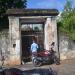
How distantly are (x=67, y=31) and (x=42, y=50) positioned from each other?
2.02m

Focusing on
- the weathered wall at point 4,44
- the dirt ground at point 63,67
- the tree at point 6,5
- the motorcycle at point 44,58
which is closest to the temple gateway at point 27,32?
the weathered wall at point 4,44

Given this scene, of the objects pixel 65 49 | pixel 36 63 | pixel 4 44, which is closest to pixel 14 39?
pixel 4 44

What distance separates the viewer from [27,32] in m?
23.1

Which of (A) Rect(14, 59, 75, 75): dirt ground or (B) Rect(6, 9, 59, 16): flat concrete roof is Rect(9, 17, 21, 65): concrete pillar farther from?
(A) Rect(14, 59, 75, 75): dirt ground

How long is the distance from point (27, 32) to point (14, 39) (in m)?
1.19

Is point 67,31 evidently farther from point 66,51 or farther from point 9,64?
point 9,64

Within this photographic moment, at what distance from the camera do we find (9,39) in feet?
73.7

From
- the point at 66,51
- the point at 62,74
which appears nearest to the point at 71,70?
the point at 62,74

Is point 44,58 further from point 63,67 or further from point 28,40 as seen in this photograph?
point 28,40

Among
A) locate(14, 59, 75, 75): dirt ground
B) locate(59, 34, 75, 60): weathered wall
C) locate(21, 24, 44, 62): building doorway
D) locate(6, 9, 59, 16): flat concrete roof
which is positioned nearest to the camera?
locate(14, 59, 75, 75): dirt ground

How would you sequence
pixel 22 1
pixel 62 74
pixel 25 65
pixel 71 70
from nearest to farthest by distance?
pixel 62 74 → pixel 71 70 → pixel 25 65 → pixel 22 1

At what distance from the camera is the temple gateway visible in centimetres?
2230

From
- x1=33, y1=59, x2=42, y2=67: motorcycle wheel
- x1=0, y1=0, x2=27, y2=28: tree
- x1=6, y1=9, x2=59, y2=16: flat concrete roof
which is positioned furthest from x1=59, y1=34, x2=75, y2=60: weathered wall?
x1=0, y1=0, x2=27, y2=28: tree

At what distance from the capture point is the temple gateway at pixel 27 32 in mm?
22297
